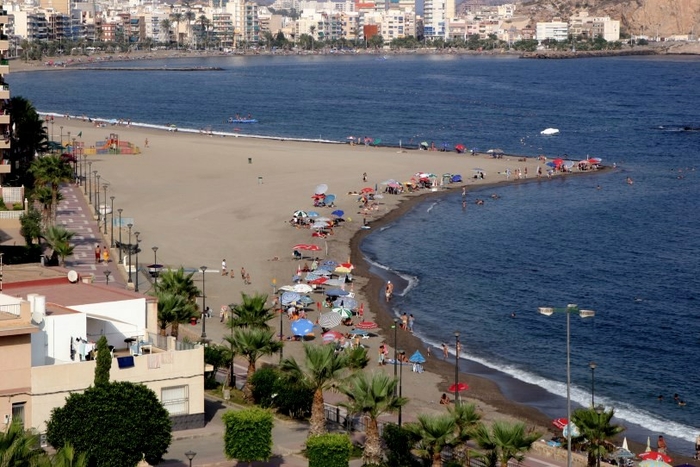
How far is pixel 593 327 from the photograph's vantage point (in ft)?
161

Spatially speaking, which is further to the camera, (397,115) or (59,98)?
(59,98)

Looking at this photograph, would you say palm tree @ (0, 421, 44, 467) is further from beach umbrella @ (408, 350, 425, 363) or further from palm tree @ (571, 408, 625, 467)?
beach umbrella @ (408, 350, 425, 363)

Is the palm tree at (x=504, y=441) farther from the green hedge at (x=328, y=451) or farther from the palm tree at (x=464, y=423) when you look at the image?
the green hedge at (x=328, y=451)

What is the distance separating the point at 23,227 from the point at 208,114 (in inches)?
3488

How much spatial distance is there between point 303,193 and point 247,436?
168ft

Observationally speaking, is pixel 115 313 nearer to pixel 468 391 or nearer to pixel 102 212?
pixel 468 391

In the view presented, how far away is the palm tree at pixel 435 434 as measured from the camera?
92.3 ft

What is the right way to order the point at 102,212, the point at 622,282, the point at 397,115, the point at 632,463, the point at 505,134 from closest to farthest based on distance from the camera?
the point at 632,463 → the point at 622,282 → the point at 102,212 → the point at 505,134 → the point at 397,115

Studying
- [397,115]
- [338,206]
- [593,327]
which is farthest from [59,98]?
[593,327]

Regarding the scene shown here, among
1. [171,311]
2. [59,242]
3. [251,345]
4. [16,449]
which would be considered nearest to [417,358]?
[251,345]

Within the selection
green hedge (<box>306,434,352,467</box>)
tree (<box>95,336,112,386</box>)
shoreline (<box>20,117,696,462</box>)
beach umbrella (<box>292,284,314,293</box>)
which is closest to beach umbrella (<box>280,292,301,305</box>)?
beach umbrella (<box>292,284,314,293</box>)

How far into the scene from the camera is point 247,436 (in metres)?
27.1

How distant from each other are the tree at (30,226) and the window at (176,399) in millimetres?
23468

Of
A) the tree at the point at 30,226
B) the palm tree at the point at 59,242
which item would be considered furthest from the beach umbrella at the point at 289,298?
the tree at the point at 30,226
